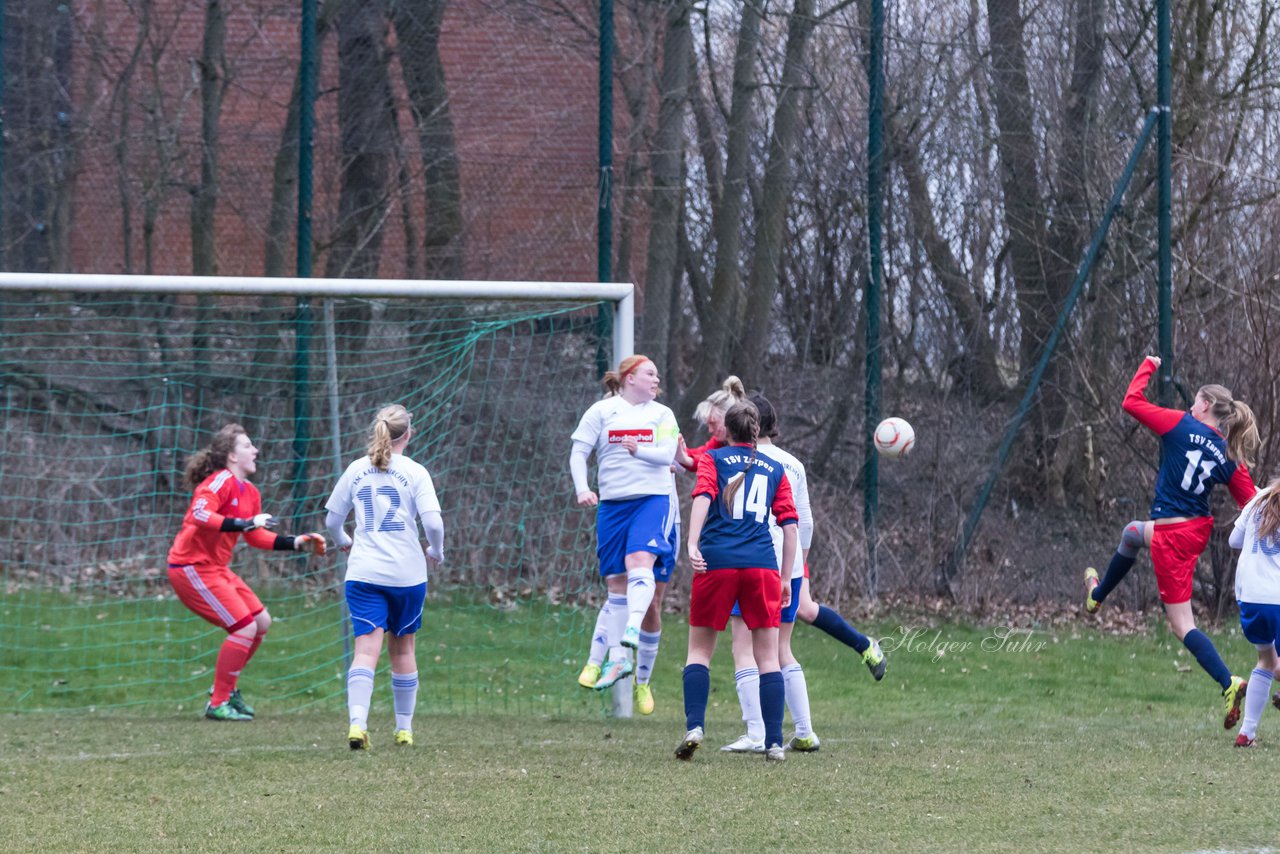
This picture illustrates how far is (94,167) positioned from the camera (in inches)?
446

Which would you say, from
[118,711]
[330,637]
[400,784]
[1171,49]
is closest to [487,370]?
[330,637]

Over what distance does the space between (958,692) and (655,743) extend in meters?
3.27

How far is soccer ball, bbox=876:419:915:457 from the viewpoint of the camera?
8734mm

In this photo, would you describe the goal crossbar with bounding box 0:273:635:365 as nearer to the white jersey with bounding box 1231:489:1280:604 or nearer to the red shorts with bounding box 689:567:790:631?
the red shorts with bounding box 689:567:790:631

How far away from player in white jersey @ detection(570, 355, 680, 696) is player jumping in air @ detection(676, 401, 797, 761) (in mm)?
1287

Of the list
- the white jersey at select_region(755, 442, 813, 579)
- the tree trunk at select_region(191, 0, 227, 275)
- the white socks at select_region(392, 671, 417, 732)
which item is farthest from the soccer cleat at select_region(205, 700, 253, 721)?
the tree trunk at select_region(191, 0, 227, 275)

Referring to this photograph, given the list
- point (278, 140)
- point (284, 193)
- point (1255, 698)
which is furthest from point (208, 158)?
point (1255, 698)

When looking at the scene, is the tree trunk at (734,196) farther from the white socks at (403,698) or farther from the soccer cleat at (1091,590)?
the white socks at (403,698)

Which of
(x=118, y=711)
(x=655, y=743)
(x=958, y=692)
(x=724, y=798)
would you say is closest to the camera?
(x=724, y=798)

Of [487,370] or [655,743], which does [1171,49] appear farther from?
[655,743]

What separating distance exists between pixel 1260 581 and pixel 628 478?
3152 mm

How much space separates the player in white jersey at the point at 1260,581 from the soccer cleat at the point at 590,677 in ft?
10.2

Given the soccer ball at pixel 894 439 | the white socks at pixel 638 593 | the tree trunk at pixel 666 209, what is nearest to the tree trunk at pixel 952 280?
the tree trunk at pixel 666 209

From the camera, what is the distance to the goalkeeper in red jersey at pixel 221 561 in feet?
26.1
